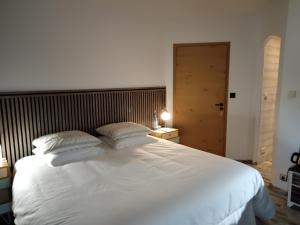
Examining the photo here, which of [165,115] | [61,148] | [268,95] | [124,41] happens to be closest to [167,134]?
[165,115]

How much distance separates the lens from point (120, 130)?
9.67 ft

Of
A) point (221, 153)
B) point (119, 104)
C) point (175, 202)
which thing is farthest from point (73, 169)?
point (221, 153)

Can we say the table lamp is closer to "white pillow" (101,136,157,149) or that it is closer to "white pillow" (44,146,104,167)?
"white pillow" (101,136,157,149)

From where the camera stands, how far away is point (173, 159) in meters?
2.40

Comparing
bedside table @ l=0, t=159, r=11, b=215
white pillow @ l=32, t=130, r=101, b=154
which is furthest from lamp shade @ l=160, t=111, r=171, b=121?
bedside table @ l=0, t=159, r=11, b=215

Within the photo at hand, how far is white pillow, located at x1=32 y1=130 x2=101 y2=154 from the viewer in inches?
96.3

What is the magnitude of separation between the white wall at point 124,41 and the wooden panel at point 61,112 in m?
0.14

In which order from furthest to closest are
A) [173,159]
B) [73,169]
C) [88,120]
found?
[88,120], [173,159], [73,169]

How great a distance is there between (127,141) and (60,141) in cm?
81

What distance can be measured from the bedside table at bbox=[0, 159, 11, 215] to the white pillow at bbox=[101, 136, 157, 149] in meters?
1.14

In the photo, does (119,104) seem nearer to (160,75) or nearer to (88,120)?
(88,120)

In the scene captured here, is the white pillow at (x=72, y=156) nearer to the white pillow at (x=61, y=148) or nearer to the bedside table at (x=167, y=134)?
the white pillow at (x=61, y=148)

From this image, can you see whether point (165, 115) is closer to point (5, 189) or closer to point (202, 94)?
point (202, 94)

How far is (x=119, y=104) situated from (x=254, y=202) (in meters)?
2.12
